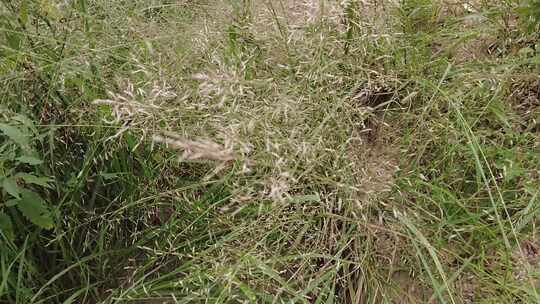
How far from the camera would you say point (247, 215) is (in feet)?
5.49

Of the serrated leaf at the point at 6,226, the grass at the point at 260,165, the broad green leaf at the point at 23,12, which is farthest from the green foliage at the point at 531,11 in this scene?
the serrated leaf at the point at 6,226

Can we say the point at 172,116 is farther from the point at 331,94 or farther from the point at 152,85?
the point at 331,94

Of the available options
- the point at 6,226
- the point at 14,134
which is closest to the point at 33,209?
the point at 6,226

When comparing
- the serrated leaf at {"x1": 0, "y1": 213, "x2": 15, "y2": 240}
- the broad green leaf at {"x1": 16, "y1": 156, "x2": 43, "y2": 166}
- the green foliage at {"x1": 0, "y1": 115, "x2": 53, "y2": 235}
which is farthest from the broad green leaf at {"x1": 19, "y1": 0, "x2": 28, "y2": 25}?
the serrated leaf at {"x1": 0, "y1": 213, "x2": 15, "y2": 240}

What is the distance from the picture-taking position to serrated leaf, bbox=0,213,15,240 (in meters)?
1.59

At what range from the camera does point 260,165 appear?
1539mm

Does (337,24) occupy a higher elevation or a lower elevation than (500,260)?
higher

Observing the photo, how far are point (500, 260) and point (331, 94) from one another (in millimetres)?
645

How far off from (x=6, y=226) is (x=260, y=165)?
2.23 feet

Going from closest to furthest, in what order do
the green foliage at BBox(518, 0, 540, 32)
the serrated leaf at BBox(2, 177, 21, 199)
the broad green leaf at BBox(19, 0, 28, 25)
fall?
1. the serrated leaf at BBox(2, 177, 21, 199)
2. the broad green leaf at BBox(19, 0, 28, 25)
3. the green foliage at BBox(518, 0, 540, 32)

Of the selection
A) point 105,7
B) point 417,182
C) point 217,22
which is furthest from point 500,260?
point 105,7

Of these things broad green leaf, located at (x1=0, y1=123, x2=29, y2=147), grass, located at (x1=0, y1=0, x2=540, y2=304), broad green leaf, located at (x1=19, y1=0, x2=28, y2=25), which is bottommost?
grass, located at (x1=0, y1=0, x2=540, y2=304)

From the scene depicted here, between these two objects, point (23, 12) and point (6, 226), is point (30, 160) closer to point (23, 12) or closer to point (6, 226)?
point (6, 226)

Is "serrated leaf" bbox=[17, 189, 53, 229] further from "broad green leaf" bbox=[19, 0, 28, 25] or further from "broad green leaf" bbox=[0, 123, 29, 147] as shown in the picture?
"broad green leaf" bbox=[19, 0, 28, 25]
